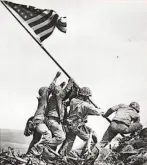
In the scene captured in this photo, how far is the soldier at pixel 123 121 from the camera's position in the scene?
20.6 ft

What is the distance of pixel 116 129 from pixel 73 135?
1.63 feet

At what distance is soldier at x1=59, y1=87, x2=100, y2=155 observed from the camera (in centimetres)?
623

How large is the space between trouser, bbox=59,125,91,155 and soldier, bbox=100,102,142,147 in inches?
8.7

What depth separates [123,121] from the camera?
6285mm

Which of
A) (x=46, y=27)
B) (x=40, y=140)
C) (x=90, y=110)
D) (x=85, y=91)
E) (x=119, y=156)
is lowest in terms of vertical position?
(x=119, y=156)

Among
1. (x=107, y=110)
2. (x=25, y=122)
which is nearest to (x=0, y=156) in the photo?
(x=25, y=122)

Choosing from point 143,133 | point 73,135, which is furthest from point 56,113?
point 143,133

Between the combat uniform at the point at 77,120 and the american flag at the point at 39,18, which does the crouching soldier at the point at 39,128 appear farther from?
the american flag at the point at 39,18

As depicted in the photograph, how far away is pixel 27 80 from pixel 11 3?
876 millimetres

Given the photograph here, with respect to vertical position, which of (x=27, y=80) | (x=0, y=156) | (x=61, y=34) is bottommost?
(x=0, y=156)

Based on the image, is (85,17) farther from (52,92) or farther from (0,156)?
(0,156)

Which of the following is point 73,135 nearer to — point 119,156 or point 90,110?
point 90,110

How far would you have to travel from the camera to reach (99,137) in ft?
20.4

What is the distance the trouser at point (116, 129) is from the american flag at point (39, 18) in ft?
4.18
